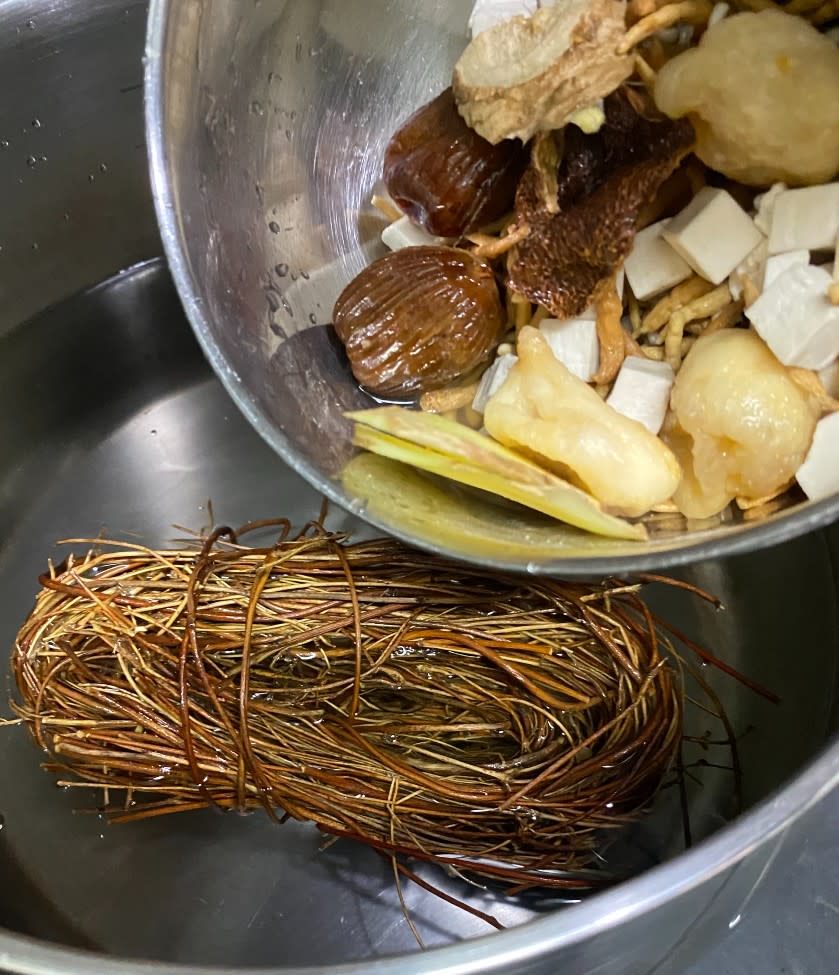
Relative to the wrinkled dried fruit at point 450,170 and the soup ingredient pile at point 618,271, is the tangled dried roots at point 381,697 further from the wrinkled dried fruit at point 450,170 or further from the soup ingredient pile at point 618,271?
the wrinkled dried fruit at point 450,170

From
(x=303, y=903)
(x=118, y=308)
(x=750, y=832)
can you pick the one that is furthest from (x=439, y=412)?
(x=118, y=308)

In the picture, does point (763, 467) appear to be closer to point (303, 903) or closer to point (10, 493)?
point (303, 903)

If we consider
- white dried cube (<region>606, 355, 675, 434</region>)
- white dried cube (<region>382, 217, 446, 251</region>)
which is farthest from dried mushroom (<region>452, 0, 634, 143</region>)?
white dried cube (<region>606, 355, 675, 434</region>)

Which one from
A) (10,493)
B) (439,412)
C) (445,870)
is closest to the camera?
(439,412)

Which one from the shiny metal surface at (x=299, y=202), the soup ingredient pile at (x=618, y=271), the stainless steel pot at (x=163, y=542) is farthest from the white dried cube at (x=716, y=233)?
the stainless steel pot at (x=163, y=542)

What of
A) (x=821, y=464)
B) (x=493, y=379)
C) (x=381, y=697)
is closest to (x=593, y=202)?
(x=493, y=379)
